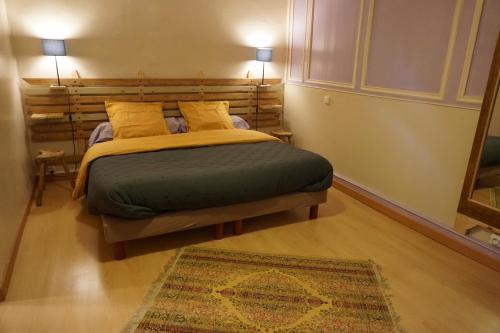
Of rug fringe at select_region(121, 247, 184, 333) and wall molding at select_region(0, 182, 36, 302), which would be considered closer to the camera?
rug fringe at select_region(121, 247, 184, 333)

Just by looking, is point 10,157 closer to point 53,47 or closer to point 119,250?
point 119,250

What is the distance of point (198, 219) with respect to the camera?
8.24 feet

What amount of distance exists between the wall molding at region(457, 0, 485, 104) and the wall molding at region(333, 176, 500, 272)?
102 cm

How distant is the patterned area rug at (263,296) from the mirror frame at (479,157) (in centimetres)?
83

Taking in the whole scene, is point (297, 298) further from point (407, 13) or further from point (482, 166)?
point (407, 13)

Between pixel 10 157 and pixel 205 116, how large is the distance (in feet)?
6.40

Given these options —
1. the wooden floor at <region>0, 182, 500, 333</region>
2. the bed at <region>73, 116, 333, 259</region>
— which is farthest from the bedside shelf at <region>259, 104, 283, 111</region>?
the wooden floor at <region>0, 182, 500, 333</region>

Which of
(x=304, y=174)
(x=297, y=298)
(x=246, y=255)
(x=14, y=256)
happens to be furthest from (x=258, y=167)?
(x=14, y=256)

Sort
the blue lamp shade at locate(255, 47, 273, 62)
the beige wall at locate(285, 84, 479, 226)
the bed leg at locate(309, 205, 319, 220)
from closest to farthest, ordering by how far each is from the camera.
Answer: the beige wall at locate(285, 84, 479, 226), the bed leg at locate(309, 205, 319, 220), the blue lamp shade at locate(255, 47, 273, 62)

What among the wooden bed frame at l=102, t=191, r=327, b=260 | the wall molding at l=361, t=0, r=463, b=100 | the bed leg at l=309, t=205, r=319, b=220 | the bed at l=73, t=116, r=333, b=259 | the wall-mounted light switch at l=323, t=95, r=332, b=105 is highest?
the wall molding at l=361, t=0, r=463, b=100

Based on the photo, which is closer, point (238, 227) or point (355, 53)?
point (238, 227)

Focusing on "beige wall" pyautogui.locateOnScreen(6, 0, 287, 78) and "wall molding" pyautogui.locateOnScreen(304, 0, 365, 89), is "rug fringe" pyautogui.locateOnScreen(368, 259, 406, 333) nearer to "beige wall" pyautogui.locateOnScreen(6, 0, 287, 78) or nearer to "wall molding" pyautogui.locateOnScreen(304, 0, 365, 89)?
"wall molding" pyautogui.locateOnScreen(304, 0, 365, 89)

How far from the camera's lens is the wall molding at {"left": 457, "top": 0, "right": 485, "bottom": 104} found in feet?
7.38

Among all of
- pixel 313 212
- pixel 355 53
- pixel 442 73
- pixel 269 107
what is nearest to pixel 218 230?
pixel 313 212
